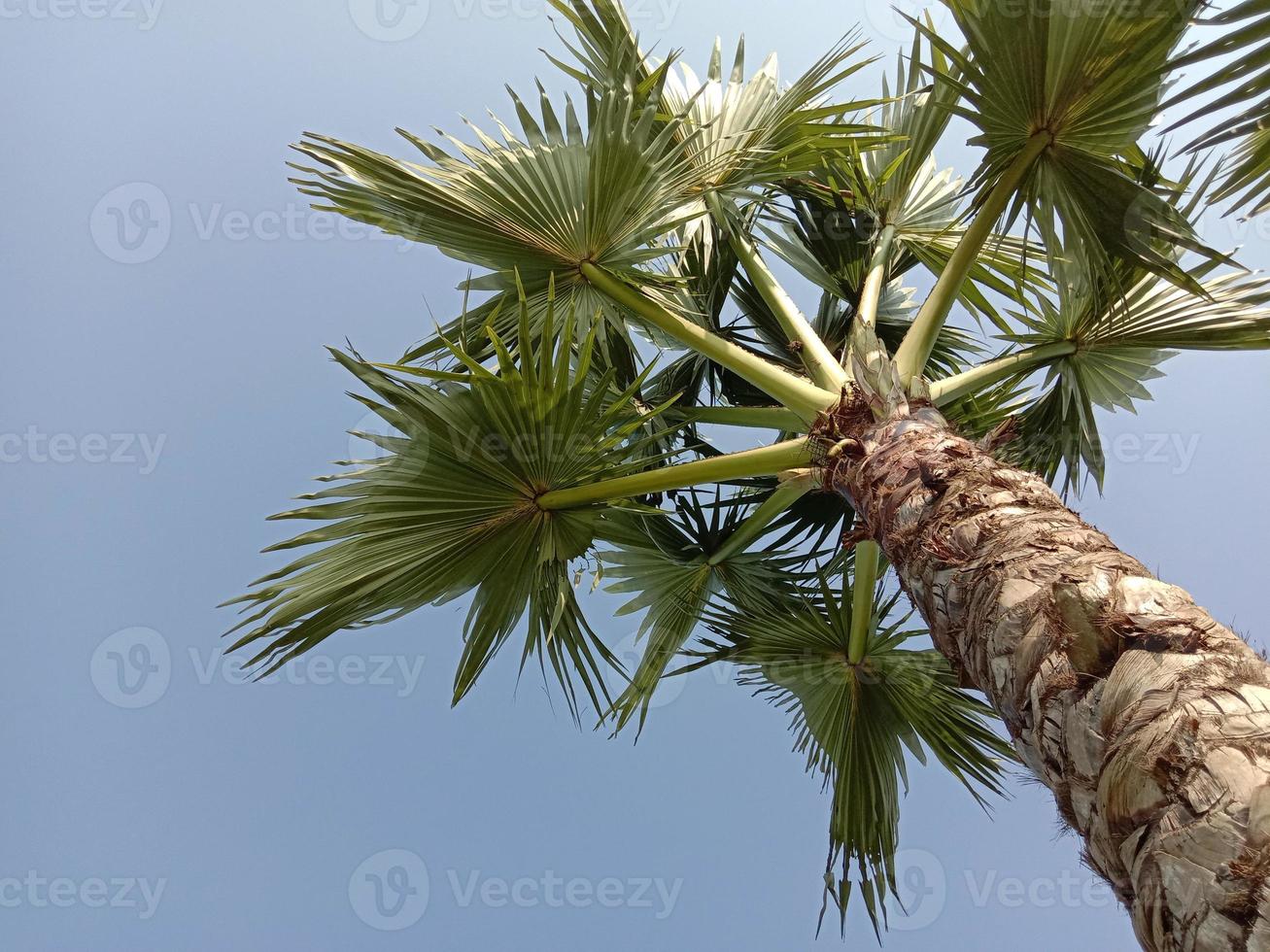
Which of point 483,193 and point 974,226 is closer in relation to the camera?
point 974,226

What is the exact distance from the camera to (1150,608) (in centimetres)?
175

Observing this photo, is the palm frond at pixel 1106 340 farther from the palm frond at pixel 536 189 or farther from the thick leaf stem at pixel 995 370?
the palm frond at pixel 536 189

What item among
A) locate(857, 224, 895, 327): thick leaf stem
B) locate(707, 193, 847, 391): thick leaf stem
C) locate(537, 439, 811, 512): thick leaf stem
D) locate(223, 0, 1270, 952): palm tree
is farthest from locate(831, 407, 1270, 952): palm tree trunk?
locate(857, 224, 895, 327): thick leaf stem

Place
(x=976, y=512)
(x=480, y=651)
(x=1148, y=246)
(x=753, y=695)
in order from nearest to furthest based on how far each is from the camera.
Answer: (x=976, y=512) < (x=1148, y=246) < (x=480, y=651) < (x=753, y=695)

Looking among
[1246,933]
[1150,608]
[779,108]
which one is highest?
[779,108]

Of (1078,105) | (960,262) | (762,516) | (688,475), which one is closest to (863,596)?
(762,516)

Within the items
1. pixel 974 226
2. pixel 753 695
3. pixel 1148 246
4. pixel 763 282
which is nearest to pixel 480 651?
pixel 753 695

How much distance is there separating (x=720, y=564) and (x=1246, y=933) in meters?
3.35

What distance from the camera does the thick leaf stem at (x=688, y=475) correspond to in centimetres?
345

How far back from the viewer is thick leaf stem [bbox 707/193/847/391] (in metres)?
3.74

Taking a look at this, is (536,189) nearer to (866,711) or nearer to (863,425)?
(863,425)

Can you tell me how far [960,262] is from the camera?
3.45 metres

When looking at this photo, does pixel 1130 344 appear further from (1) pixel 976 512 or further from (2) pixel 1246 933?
(2) pixel 1246 933

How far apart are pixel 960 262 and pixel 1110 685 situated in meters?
2.20
